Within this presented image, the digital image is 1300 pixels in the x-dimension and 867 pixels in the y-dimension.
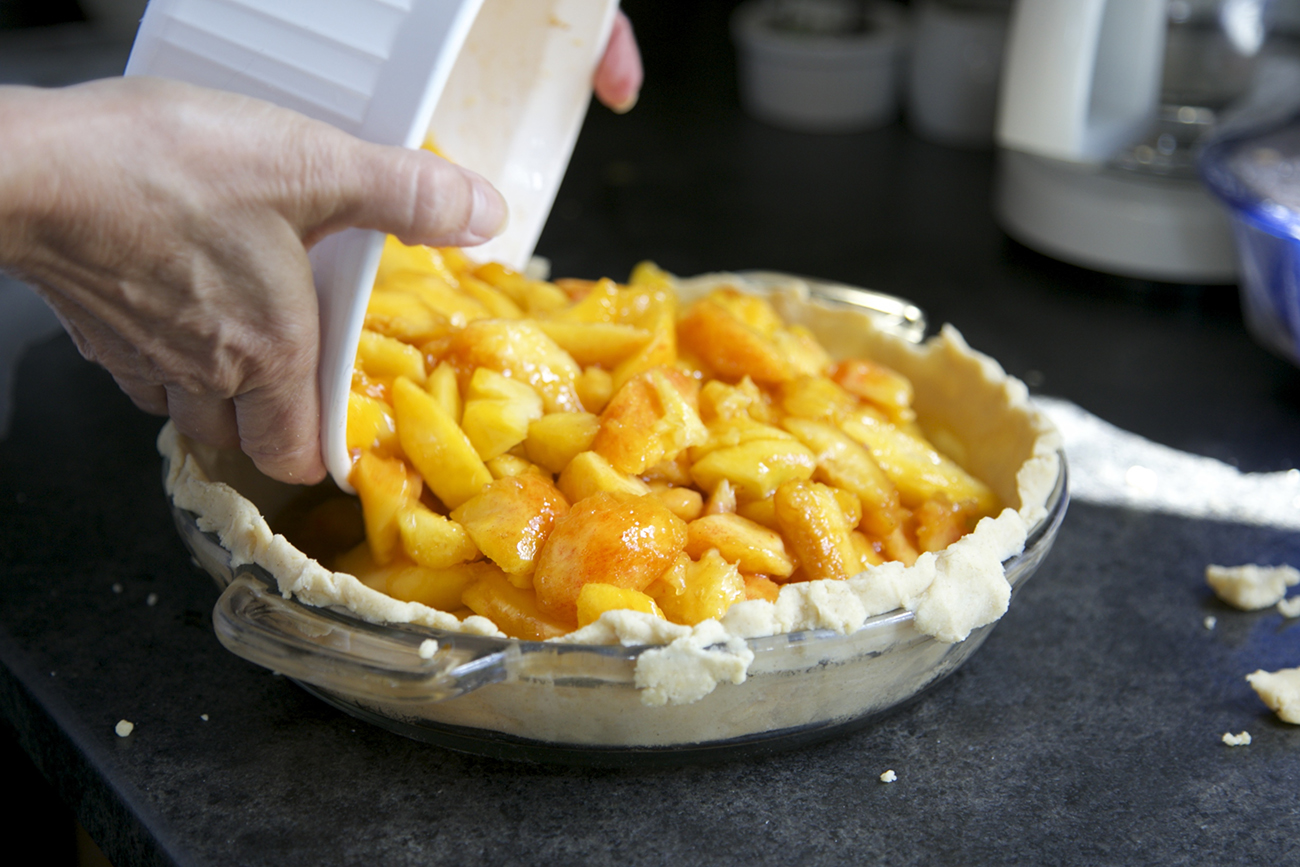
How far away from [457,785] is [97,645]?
0.48 meters

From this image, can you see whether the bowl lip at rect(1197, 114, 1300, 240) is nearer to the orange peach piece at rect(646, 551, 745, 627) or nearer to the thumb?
the orange peach piece at rect(646, 551, 745, 627)

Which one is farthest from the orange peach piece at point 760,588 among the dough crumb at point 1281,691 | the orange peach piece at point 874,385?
the dough crumb at point 1281,691

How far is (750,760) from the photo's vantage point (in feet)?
3.40

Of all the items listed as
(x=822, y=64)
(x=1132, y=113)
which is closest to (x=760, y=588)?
(x=1132, y=113)

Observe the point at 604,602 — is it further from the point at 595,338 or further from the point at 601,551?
the point at 595,338

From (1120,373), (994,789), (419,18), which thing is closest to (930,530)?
(994,789)

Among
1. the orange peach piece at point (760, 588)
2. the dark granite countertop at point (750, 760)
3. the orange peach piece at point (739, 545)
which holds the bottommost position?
the dark granite countertop at point (750, 760)

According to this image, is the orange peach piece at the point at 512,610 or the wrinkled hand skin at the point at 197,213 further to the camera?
the orange peach piece at the point at 512,610

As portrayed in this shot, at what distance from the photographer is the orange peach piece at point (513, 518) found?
0.99m

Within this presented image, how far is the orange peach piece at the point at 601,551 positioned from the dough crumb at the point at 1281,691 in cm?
62

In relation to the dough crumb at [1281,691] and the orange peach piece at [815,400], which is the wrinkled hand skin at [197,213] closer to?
the orange peach piece at [815,400]

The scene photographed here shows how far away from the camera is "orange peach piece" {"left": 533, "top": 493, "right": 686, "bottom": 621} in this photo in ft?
3.14

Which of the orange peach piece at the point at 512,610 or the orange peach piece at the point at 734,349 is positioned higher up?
the orange peach piece at the point at 734,349

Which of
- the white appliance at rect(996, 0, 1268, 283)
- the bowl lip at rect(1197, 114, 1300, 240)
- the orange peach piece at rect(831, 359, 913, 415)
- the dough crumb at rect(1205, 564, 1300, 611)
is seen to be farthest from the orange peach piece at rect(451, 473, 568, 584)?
the white appliance at rect(996, 0, 1268, 283)
